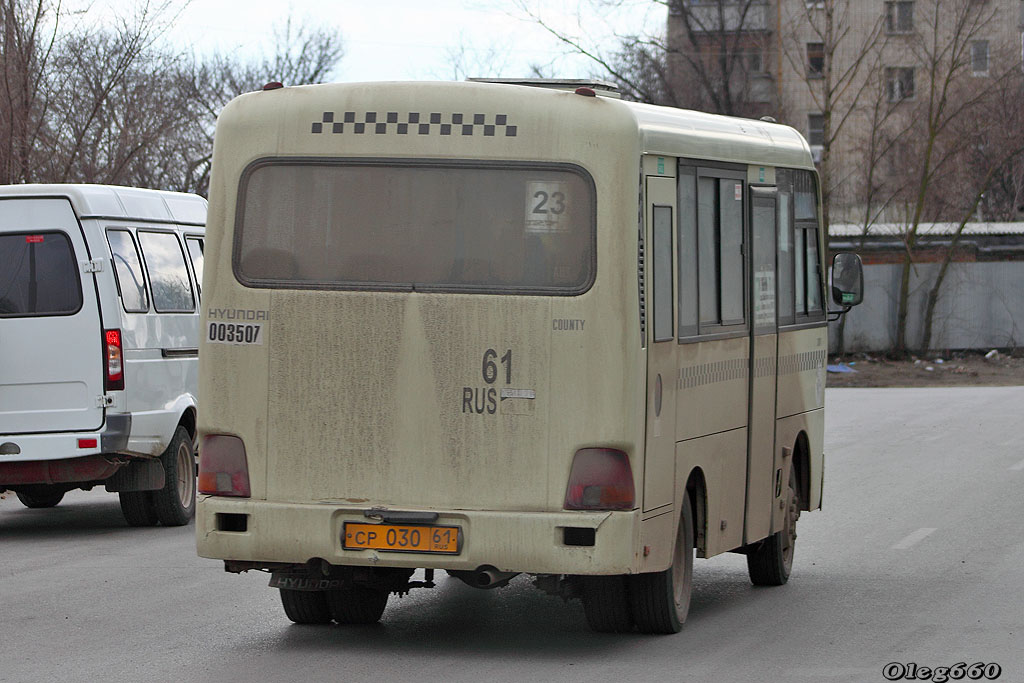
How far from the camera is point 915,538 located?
12.2 meters

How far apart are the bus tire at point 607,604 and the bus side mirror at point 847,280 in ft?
10.9

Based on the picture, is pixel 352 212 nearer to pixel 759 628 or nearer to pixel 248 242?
pixel 248 242

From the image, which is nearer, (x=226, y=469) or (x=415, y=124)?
(x=415, y=124)

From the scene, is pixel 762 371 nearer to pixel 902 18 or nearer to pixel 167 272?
pixel 167 272

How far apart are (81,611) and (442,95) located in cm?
380

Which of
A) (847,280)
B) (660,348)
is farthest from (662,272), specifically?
(847,280)

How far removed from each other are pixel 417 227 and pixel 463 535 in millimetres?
1420

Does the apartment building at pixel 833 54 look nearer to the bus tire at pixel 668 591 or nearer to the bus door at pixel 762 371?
the bus door at pixel 762 371

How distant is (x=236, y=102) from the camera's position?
798 centimetres

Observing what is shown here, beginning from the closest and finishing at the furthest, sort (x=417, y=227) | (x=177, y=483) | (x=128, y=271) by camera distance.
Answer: (x=417, y=227), (x=128, y=271), (x=177, y=483)

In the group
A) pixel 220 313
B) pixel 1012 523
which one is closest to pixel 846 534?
pixel 1012 523

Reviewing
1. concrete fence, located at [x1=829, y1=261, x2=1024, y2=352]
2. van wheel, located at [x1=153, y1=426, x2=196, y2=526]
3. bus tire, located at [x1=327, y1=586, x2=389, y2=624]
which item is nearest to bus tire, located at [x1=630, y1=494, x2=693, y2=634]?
bus tire, located at [x1=327, y1=586, x2=389, y2=624]

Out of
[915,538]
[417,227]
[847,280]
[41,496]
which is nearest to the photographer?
[417,227]

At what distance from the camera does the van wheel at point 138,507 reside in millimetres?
13422
